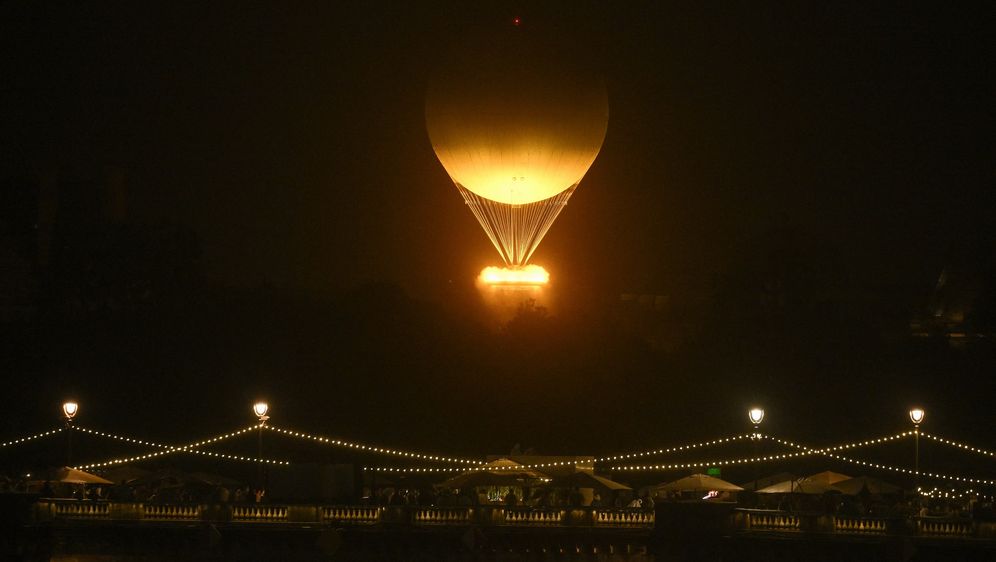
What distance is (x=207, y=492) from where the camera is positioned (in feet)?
162

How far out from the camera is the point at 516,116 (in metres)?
66.0

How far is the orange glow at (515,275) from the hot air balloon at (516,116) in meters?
7.59

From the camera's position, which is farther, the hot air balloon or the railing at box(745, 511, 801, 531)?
the hot air balloon

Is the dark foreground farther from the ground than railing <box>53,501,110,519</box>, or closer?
closer

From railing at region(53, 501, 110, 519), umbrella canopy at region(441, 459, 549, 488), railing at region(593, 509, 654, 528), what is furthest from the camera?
umbrella canopy at region(441, 459, 549, 488)

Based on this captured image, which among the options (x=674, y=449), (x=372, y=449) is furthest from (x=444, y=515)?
(x=674, y=449)

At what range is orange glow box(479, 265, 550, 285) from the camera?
77688 mm

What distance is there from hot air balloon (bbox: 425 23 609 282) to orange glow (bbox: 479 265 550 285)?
759 centimetres

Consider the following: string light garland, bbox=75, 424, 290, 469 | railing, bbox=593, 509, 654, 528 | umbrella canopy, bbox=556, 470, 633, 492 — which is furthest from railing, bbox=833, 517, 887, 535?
string light garland, bbox=75, 424, 290, 469

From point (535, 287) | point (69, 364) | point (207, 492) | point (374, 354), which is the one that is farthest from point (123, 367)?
point (535, 287)

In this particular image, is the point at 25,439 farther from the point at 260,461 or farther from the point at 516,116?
the point at 516,116

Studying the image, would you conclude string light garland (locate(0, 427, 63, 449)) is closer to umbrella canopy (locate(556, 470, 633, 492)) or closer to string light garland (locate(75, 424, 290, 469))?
string light garland (locate(75, 424, 290, 469))

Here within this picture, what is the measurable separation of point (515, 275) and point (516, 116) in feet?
42.7

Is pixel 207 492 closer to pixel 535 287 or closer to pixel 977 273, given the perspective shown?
pixel 535 287
